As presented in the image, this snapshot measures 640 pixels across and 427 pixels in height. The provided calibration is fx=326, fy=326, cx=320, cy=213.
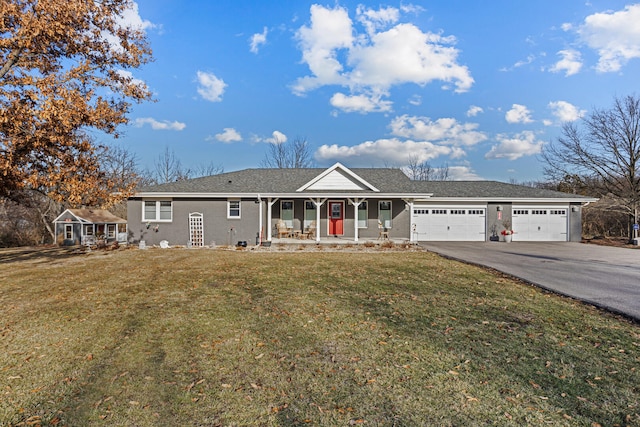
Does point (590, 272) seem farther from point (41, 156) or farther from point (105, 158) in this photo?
point (105, 158)

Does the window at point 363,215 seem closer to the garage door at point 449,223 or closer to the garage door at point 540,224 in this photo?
the garage door at point 449,223

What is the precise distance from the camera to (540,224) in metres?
19.5

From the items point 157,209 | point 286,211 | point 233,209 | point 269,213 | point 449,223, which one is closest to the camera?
point 269,213

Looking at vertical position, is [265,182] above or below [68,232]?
above

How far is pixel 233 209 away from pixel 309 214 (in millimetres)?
4140

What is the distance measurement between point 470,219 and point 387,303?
1513 centimetres

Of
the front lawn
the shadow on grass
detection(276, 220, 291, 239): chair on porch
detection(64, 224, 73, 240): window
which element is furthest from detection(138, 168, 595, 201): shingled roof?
the front lawn

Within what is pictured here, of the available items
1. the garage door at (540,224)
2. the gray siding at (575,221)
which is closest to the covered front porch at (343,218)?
the garage door at (540,224)

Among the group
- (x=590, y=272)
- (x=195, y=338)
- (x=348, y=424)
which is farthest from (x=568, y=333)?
(x=590, y=272)

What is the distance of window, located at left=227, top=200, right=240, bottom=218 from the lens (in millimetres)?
17078

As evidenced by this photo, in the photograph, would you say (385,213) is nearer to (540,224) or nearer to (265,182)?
(265,182)

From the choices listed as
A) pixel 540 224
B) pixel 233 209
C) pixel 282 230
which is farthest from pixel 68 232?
pixel 540 224

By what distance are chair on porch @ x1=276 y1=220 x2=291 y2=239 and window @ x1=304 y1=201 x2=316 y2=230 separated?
1.06 meters

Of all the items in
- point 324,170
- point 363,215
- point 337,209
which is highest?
point 324,170
